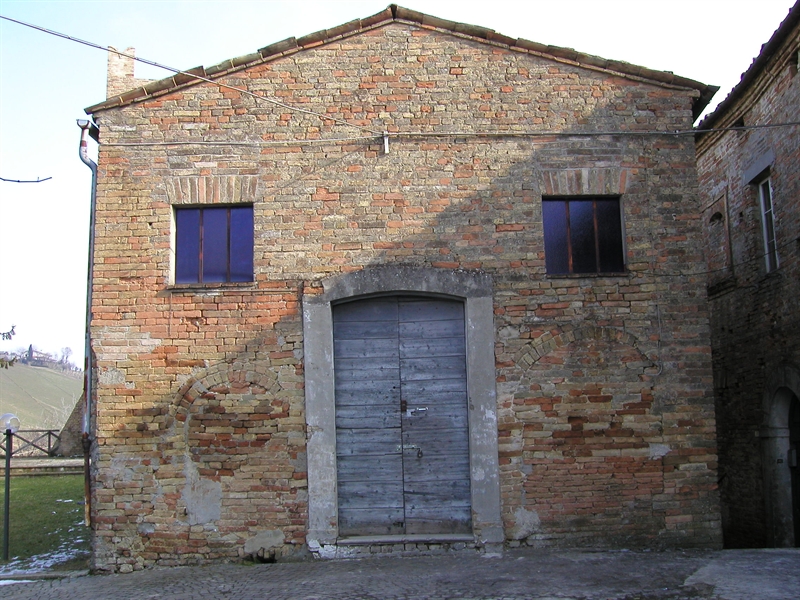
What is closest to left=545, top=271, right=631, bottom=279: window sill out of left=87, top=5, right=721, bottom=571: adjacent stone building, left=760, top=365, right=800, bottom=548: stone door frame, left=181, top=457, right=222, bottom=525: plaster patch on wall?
left=87, top=5, right=721, bottom=571: adjacent stone building

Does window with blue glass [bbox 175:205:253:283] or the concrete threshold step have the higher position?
window with blue glass [bbox 175:205:253:283]

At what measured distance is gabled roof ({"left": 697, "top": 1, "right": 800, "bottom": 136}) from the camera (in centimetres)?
853

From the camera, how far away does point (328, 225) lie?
25.4 ft

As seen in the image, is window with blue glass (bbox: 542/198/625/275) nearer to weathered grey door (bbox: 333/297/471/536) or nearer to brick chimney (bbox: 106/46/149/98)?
weathered grey door (bbox: 333/297/471/536)

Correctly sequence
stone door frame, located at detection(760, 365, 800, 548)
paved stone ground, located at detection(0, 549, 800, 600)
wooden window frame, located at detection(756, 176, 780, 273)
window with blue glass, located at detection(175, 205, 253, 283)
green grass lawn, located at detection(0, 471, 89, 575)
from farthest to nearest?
1. wooden window frame, located at detection(756, 176, 780, 273)
2. stone door frame, located at detection(760, 365, 800, 548)
3. green grass lawn, located at detection(0, 471, 89, 575)
4. window with blue glass, located at detection(175, 205, 253, 283)
5. paved stone ground, located at detection(0, 549, 800, 600)

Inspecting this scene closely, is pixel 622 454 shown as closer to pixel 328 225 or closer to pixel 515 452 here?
pixel 515 452

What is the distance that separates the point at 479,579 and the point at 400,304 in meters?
3.03

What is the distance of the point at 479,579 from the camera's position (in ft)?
20.9

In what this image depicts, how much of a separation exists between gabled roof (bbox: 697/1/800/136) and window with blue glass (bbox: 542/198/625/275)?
332cm

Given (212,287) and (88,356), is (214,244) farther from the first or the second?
(88,356)

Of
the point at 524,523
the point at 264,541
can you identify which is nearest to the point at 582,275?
the point at 524,523

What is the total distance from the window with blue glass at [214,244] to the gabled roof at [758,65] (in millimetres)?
7038

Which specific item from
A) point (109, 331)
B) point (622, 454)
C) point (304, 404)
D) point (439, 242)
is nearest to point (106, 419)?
point (109, 331)

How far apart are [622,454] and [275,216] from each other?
15.3 ft
